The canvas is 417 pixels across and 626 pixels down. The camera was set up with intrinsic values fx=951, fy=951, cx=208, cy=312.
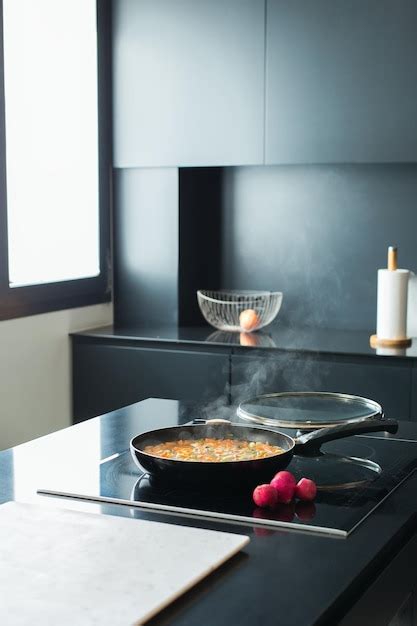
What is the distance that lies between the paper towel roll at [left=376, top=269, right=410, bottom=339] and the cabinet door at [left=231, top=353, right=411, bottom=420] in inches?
11.3

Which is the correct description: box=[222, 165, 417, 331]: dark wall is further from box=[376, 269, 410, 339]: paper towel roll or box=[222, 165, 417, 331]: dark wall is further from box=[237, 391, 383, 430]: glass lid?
box=[237, 391, 383, 430]: glass lid

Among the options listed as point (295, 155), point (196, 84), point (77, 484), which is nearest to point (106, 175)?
point (196, 84)

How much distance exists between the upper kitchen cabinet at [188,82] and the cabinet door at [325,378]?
0.84 m

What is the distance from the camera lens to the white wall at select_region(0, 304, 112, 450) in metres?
3.59

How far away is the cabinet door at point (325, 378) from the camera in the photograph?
3.32m

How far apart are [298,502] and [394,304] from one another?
207 cm

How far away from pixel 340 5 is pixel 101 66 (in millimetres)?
1077

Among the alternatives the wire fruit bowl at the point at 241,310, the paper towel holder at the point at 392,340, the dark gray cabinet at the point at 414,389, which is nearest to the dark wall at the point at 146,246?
the wire fruit bowl at the point at 241,310

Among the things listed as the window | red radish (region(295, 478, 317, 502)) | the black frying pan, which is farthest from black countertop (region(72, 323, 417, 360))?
red radish (region(295, 478, 317, 502))

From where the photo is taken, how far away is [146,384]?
375 centimetres

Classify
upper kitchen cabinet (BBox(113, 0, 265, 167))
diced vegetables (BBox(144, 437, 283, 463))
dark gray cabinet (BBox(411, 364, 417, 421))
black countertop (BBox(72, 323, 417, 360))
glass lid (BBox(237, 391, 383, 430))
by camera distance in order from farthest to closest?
upper kitchen cabinet (BBox(113, 0, 265, 167)), black countertop (BBox(72, 323, 417, 360)), dark gray cabinet (BBox(411, 364, 417, 421)), glass lid (BBox(237, 391, 383, 430)), diced vegetables (BBox(144, 437, 283, 463))

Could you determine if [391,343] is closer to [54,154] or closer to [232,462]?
[54,154]

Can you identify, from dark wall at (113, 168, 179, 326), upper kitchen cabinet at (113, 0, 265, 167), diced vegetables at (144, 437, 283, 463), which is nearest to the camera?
diced vegetables at (144, 437, 283, 463)

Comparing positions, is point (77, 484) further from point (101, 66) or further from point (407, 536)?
point (101, 66)
